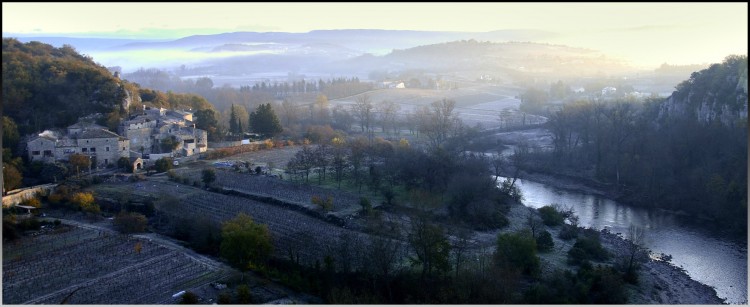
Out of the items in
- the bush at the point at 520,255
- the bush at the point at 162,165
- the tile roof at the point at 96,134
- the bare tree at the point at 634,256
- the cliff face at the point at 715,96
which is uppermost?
the cliff face at the point at 715,96

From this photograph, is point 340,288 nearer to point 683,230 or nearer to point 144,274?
point 144,274

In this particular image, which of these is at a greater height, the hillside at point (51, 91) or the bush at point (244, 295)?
the hillside at point (51, 91)

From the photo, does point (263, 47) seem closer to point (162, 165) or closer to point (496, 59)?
point (496, 59)

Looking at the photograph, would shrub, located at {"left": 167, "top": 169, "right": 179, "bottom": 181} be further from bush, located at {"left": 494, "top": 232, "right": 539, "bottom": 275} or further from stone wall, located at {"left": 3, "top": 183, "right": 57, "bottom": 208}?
bush, located at {"left": 494, "top": 232, "right": 539, "bottom": 275}

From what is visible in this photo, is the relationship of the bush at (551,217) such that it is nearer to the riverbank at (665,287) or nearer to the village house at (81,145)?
the riverbank at (665,287)

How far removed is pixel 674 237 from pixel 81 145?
1033cm

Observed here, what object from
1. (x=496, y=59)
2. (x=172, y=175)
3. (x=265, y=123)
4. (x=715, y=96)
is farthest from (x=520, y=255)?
(x=496, y=59)

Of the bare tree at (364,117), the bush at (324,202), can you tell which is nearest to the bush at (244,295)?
the bush at (324,202)

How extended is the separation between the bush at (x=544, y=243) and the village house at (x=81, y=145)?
7.99m

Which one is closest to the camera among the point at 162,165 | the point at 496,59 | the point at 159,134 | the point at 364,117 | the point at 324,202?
the point at 324,202

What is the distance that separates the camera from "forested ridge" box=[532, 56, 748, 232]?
470 inches

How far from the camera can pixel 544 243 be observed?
369 inches

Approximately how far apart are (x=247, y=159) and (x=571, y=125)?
8.36 m

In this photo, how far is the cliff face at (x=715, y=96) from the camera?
1409 centimetres
